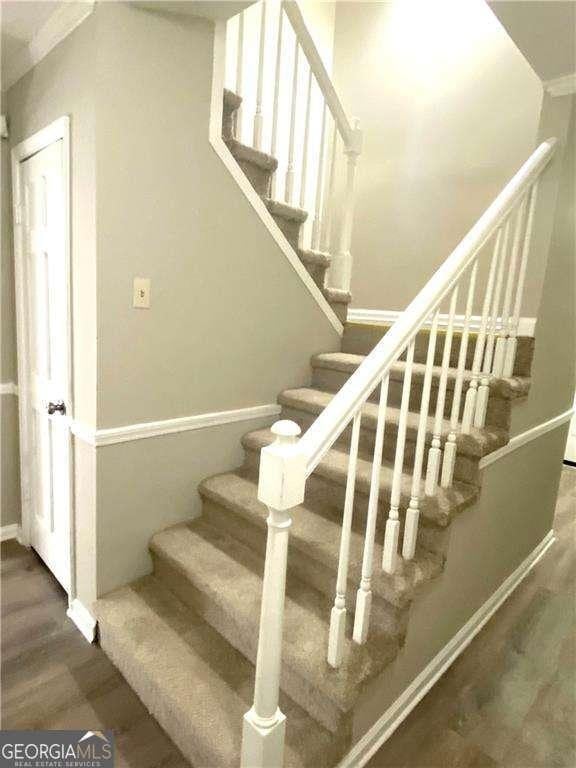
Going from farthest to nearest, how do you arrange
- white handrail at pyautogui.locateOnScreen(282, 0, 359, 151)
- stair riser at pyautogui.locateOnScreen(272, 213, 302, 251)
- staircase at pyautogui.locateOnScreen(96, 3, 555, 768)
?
stair riser at pyautogui.locateOnScreen(272, 213, 302, 251)
white handrail at pyautogui.locateOnScreen(282, 0, 359, 151)
staircase at pyautogui.locateOnScreen(96, 3, 555, 768)

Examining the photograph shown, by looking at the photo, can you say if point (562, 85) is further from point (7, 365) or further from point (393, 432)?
point (7, 365)

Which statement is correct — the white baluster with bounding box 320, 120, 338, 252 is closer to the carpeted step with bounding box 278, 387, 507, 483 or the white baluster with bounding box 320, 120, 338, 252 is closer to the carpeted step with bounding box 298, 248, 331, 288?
the carpeted step with bounding box 298, 248, 331, 288

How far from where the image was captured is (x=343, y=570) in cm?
122

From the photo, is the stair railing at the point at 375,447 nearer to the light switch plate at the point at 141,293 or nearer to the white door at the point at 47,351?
the light switch plate at the point at 141,293

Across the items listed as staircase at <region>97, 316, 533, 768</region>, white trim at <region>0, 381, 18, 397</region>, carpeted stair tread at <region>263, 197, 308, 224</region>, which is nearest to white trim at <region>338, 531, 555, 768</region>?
staircase at <region>97, 316, 533, 768</region>

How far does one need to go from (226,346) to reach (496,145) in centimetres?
222

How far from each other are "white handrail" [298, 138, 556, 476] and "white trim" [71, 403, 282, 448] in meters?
0.94

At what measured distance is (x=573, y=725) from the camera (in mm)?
1655

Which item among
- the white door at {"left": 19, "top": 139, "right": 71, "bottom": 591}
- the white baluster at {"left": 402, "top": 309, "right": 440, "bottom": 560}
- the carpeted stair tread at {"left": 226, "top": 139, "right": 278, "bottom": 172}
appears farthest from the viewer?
the carpeted stair tread at {"left": 226, "top": 139, "right": 278, "bottom": 172}

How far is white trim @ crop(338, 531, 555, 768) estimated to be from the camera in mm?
1456

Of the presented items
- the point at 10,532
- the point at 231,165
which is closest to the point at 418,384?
the point at 231,165

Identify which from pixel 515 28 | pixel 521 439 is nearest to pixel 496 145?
pixel 515 28

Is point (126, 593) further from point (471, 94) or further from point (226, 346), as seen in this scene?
point (471, 94)

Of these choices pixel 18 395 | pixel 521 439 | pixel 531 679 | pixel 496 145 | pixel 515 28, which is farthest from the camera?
pixel 496 145
